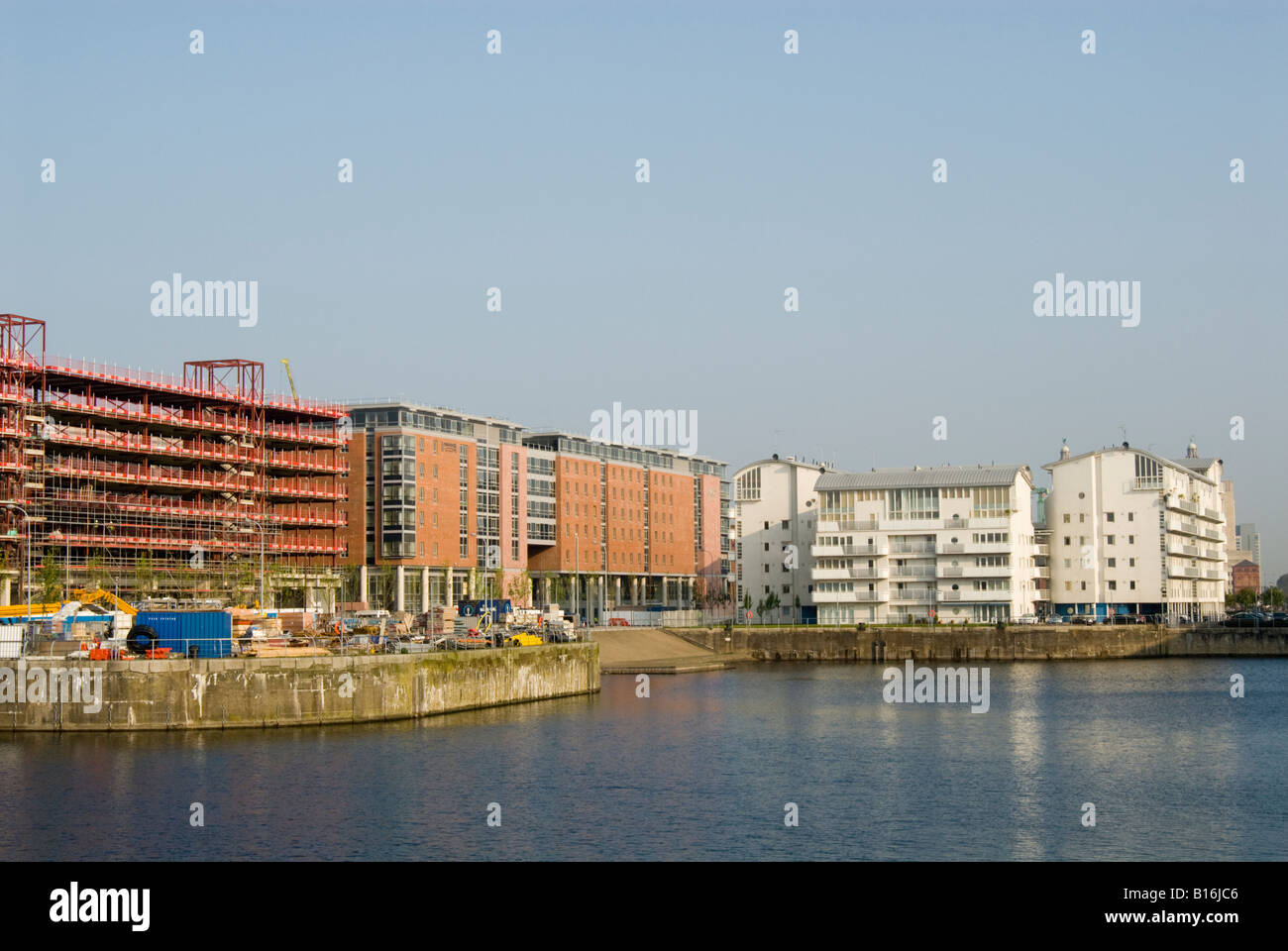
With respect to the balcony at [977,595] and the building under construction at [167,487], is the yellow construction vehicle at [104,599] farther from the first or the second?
the balcony at [977,595]

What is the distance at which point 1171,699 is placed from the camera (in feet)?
293

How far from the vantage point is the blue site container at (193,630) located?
68.2 meters

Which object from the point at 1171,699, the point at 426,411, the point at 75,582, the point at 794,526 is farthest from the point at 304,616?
the point at 794,526

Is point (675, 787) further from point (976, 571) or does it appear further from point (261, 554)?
point (976, 571)

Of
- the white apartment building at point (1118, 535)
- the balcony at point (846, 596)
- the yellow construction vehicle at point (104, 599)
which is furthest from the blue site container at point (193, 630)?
the white apartment building at point (1118, 535)

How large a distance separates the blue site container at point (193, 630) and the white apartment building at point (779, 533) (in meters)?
99.5

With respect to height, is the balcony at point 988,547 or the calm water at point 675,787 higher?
the balcony at point 988,547

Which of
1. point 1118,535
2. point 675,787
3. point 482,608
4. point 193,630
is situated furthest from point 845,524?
point 675,787

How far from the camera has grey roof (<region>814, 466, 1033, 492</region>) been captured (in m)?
144

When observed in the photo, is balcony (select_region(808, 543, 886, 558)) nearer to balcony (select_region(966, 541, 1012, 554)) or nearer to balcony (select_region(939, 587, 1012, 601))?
balcony (select_region(939, 587, 1012, 601))

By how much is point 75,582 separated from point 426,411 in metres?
52.9

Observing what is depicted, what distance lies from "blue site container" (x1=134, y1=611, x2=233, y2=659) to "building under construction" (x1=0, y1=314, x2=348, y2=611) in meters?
39.5
